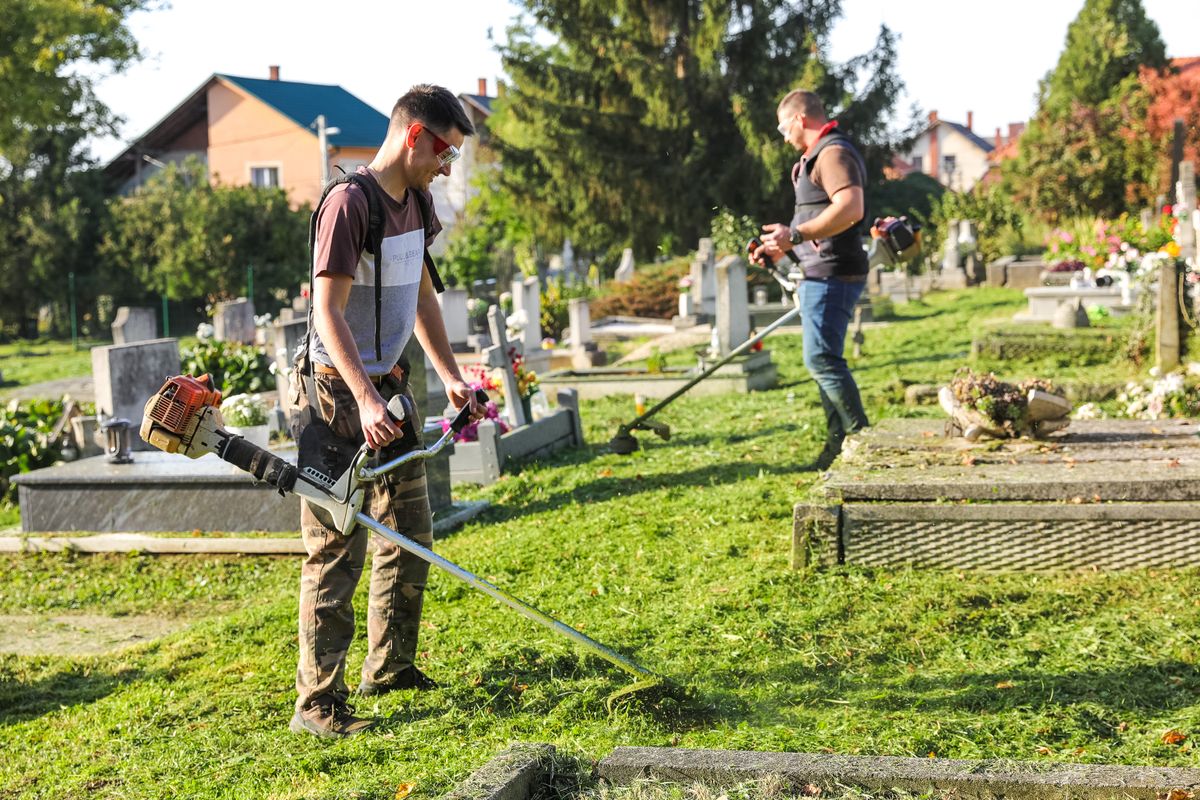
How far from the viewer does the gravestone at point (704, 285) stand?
66.0ft

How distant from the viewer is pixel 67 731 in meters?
4.22

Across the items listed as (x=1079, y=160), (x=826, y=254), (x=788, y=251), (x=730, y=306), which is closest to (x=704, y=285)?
(x=730, y=306)

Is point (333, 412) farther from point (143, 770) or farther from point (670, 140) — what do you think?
point (670, 140)

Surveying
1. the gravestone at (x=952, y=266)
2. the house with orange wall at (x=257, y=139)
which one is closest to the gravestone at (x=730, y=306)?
the gravestone at (x=952, y=266)

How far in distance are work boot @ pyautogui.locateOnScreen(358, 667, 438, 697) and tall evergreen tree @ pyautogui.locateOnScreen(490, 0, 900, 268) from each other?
1097 inches

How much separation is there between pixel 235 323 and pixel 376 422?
63.5 ft

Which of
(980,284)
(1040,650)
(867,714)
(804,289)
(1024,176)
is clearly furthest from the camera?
(1024,176)

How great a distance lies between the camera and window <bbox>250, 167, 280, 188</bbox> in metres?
43.0

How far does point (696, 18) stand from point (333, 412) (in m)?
29.5

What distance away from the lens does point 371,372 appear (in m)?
3.94

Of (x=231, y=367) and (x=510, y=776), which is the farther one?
(x=231, y=367)

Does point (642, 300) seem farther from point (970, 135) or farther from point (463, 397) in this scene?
point (970, 135)

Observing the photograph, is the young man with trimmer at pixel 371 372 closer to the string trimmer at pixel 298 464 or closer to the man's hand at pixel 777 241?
the string trimmer at pixel 298 464

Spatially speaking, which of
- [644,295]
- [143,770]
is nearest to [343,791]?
[143,770]
